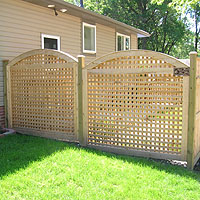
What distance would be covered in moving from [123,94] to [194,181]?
180cm

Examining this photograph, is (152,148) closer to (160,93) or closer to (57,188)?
(160,93)

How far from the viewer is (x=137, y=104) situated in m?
4.21

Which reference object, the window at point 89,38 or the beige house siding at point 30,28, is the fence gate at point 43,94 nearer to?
the beige house siding at point 30,28

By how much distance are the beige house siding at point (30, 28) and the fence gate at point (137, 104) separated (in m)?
2.81

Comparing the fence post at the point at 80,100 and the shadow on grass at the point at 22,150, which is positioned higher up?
the fence post at the point at 80,100

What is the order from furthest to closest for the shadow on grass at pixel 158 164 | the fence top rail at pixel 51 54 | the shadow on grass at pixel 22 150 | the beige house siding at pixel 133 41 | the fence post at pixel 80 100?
the beige house siding at pixel 133 41 < the fence top rail at pixel 51 54 < the fence post at pixel 80 100 < the shadow on grass at pixel 22 150 < the shadow on grass at pixel 158 164

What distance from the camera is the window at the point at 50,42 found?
7.89m

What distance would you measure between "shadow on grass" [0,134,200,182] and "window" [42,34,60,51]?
3.64 m

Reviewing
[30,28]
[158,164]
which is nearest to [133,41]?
[30,28]

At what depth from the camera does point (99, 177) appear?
331 centimetres

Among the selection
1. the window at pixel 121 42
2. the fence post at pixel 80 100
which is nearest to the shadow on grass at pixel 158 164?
the fence post at pixel 80 100

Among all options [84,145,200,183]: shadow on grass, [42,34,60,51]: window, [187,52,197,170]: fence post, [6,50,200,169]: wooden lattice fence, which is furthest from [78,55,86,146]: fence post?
[42,34,60,51]: window

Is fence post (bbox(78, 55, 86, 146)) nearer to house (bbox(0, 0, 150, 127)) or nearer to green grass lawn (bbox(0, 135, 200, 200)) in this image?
green grass lawn (bbox(0, 135, 200, 200))

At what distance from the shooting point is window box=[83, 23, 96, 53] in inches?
399
